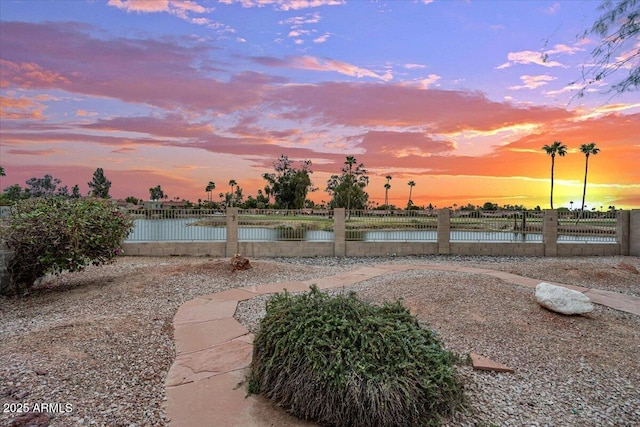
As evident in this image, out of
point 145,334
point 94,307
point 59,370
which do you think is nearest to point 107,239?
point 94,307

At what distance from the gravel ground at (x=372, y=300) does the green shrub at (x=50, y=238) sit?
507mm

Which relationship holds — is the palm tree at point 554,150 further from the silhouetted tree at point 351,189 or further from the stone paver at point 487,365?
the stone paver at point 487,365

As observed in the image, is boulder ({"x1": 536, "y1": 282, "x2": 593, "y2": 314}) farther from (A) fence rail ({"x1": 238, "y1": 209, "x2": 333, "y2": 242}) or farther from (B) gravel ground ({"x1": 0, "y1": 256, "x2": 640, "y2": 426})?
(A) fence rail ({"x1": 238, "y1": 209, "x2": 333, "y2": 242})

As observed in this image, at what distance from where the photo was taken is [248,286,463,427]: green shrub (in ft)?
8.42

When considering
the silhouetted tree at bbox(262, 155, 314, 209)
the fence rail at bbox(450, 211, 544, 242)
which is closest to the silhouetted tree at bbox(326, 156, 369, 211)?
the silhouetted tree at bbox(262, 155, 314, 209)

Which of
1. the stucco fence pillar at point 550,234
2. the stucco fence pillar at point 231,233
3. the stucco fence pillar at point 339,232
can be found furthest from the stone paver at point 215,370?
the stucco fence pillar at point 550,234

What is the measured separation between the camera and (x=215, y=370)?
3.50m

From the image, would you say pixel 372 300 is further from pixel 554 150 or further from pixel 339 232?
pixel 554 150

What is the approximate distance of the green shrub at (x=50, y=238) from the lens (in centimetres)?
653

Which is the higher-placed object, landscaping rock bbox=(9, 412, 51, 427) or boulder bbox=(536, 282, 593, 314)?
boulder bbox=(536, 282, 593, 314)

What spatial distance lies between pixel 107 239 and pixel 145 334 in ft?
11.7

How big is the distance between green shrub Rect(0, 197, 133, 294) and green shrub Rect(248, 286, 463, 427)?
5.30m

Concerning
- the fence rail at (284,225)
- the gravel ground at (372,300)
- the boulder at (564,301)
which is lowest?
the gravel ground at (372,300)

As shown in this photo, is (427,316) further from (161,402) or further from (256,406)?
(161,402)
